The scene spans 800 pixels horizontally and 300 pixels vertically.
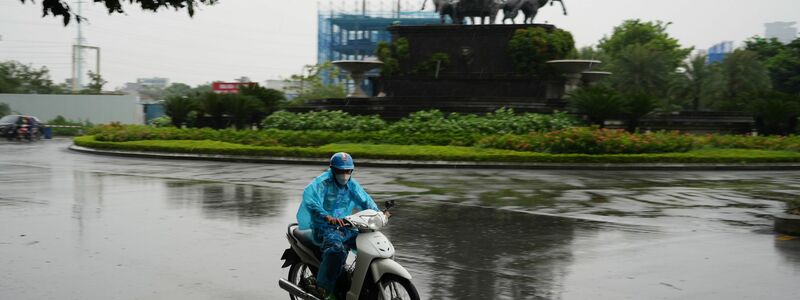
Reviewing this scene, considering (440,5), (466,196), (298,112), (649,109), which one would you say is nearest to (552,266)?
(466,196)

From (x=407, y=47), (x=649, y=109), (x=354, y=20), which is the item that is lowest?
(x=649, y=109)

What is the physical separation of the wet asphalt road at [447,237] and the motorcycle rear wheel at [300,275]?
1.27 feet

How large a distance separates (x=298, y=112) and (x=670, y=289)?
91.6ft

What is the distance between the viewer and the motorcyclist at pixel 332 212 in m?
5.75

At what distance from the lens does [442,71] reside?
35062 mm

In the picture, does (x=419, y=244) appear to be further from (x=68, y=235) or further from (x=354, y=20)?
(x=354, y=20)

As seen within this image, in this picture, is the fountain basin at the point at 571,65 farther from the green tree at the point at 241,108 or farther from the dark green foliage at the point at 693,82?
the dark green foliage at the point at 693,82

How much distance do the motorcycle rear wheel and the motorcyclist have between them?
0.48m

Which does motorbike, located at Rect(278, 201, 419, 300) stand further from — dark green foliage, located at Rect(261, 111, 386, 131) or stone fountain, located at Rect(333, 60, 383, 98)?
stone fountain, located at Rect(333, 60, 383, 98)

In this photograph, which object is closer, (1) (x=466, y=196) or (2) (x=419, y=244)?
(2) (x=419, y=244)

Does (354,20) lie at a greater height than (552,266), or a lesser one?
greater

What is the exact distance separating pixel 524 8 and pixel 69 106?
97.0 feet

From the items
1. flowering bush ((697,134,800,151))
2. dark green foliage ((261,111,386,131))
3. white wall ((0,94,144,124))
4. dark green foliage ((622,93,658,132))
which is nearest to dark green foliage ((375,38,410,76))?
dark green foliage ((261,111,386,131))

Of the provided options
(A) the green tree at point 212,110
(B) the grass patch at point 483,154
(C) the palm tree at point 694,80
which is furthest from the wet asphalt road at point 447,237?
(C) the palm tree at point 694,80
